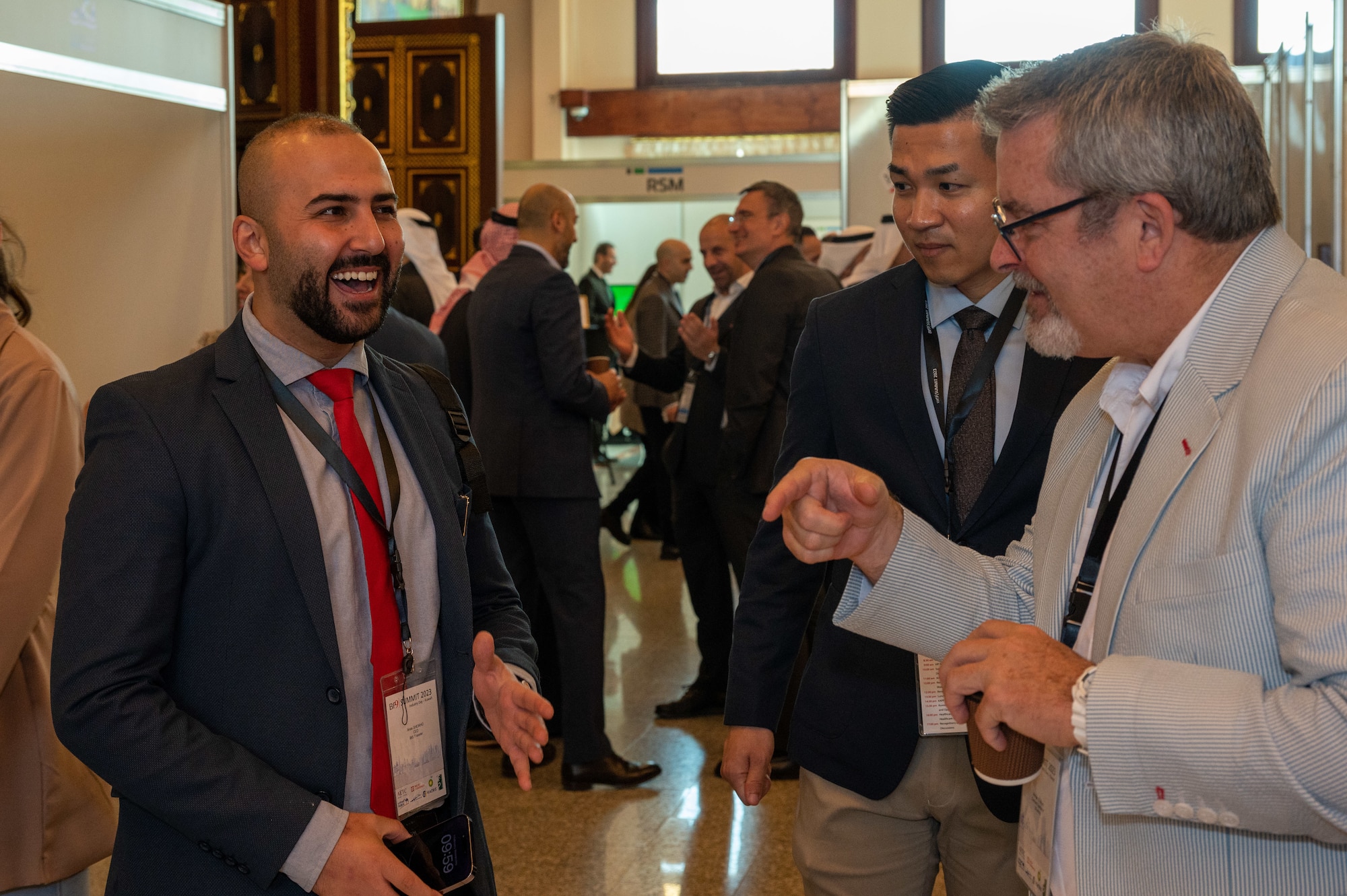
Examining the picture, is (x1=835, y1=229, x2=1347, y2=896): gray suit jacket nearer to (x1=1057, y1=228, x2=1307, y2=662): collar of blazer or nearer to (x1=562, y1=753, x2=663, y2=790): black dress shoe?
(x1=1057, y1=228, x2=1307, y2=662): collar of blazer

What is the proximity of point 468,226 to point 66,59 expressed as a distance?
521cm

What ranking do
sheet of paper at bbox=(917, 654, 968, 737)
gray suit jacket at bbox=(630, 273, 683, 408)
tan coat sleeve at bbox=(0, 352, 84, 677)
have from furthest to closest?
gray suit jacket at bbox=(630, 273, 683, 408)
tan coat sleeve at bbox=(0, 352, 84, 677)
sheet of paper at bbox=(917, 654, 968, 737)

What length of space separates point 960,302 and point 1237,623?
36.6 inches

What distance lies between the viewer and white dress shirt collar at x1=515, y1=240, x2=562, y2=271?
4.25 metres

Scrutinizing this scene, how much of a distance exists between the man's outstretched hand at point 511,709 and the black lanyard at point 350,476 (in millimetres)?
104

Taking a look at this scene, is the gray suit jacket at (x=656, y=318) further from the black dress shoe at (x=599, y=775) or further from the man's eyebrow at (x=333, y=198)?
the man's eyebrow at (x=333, y=198)

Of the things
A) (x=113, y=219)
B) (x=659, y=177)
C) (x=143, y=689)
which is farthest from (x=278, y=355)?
(x=659, y=177)

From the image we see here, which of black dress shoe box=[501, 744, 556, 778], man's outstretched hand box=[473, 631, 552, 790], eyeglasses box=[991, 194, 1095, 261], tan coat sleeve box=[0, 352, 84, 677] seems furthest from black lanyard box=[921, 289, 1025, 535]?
black dress shoe box=[501, 744, 556, 778]

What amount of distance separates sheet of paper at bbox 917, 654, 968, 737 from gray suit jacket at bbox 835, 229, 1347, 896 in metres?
0.52

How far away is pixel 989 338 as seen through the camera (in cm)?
190

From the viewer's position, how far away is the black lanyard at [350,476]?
1613mm

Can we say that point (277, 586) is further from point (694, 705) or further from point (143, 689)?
point (694, 705)

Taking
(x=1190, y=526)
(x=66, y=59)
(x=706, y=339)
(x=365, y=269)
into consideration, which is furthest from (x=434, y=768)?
(x=706, y=339)

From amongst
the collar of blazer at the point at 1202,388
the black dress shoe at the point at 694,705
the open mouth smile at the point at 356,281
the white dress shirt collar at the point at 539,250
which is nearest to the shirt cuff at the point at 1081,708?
the collar of blazer at the point at 1202,388
